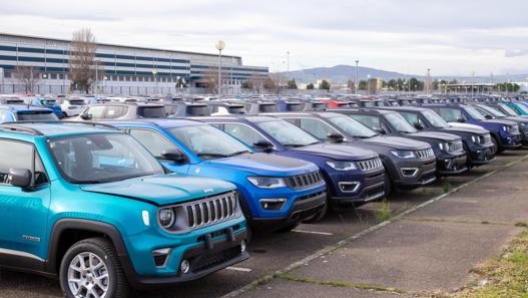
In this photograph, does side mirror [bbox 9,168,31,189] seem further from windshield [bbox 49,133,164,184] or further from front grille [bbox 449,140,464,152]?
front grille [bbox 449,140,464,152]

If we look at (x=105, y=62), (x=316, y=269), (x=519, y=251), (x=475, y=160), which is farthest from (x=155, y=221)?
(x=105, y=62)

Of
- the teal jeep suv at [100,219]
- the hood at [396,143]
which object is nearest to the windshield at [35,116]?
the hood at [396,143]

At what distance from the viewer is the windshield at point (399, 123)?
48.4 ft

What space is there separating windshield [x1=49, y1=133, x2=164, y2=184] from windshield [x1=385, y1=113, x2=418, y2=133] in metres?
8.56

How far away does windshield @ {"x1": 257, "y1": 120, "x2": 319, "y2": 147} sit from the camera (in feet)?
36.2

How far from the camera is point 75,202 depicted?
5809 millimetres

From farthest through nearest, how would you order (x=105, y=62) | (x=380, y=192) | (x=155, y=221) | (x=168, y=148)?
(x=105, y=62) → (x=380, y=192) → (x=168, y=148) → (x=155, y=221)

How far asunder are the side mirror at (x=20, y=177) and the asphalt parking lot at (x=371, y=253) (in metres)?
1.17

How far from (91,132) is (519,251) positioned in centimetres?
503

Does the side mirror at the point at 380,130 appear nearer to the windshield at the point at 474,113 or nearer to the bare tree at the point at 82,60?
the windshield at the point at 474,113

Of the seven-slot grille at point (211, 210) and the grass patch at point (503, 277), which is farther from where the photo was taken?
the grass patch at point (503, 277)

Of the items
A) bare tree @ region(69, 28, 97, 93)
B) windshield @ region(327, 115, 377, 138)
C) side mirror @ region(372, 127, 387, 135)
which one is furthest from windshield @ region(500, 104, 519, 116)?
bare tree @ region(69, 28, 97, 93)

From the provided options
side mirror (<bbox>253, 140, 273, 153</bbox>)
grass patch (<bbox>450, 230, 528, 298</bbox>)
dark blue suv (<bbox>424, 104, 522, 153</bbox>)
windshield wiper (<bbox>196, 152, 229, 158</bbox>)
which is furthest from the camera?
dark blue suv (<bbox>424, 104, 522, 153</bbox>)

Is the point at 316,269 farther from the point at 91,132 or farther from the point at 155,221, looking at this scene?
the point at 91,132
